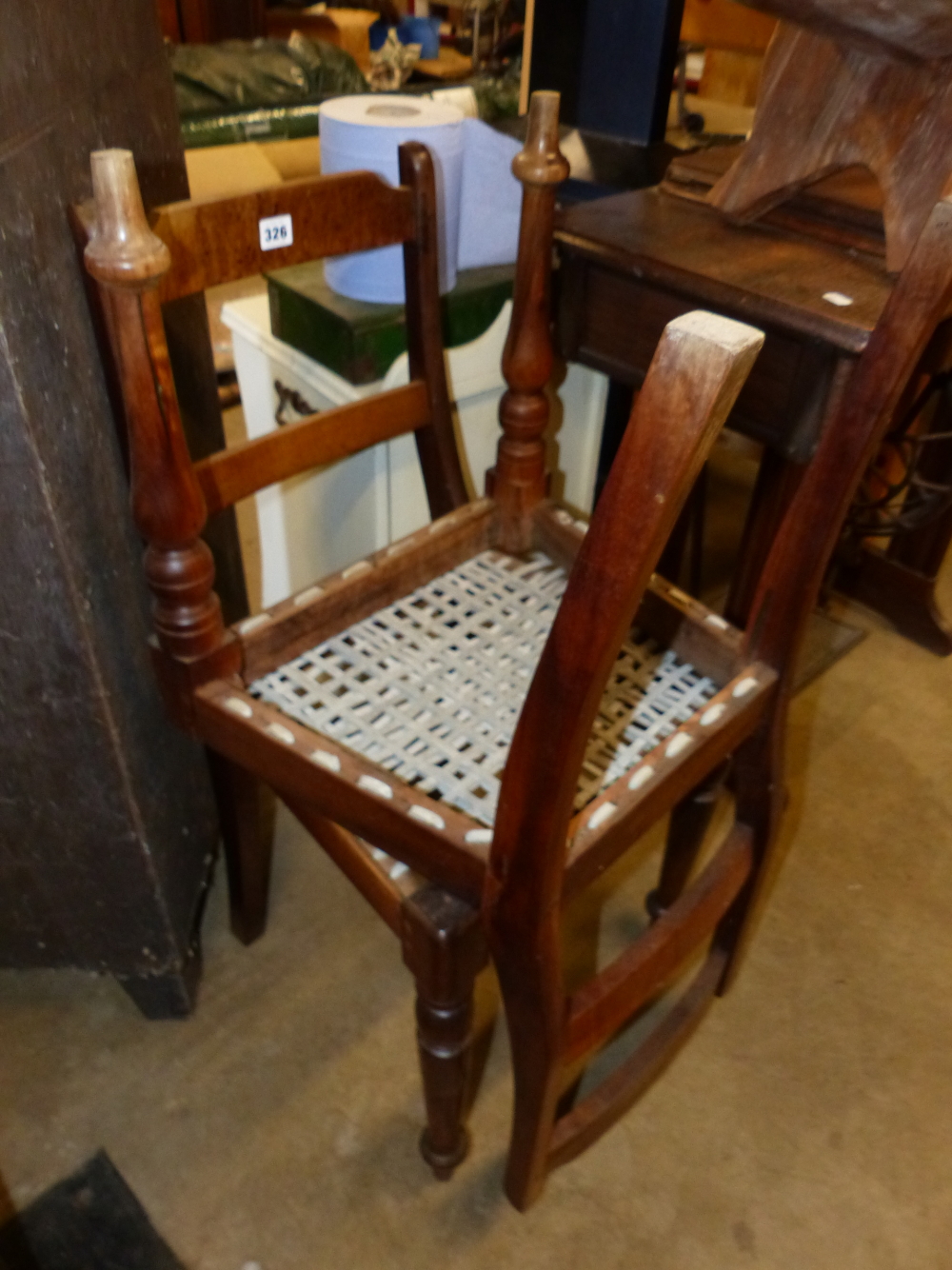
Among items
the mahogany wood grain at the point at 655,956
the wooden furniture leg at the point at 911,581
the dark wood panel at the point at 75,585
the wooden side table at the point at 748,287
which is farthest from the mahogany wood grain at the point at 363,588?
the wooden furniture leg at the point at 911,581

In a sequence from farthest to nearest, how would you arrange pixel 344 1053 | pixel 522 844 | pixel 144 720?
1. pixel 344 1053
2. pixel 144 720
3. pixel 522 844

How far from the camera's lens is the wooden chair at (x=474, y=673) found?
22.8 inches

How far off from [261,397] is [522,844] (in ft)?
2.77

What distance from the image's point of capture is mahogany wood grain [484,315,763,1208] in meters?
0.38

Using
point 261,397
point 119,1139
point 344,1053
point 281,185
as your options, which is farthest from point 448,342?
point 119,1139

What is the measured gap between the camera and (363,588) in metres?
0.89

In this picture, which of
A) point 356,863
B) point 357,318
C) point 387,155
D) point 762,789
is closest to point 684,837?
point 762,789

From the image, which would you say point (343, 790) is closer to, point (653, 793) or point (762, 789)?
point (653, 793)

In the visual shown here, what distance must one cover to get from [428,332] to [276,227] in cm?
20

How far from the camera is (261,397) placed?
1.24m

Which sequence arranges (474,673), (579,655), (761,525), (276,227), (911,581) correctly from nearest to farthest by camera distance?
1. (579,655)
2. (276,227)
3. (474,673)
4. (761,525)
5. (911,581)

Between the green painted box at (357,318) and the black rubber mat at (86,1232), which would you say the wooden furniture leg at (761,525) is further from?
the black rubber mat at (86,1232)

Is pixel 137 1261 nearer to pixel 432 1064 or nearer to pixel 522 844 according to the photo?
pixel 432 1064

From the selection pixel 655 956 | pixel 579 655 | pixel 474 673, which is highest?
pixel 579 655
